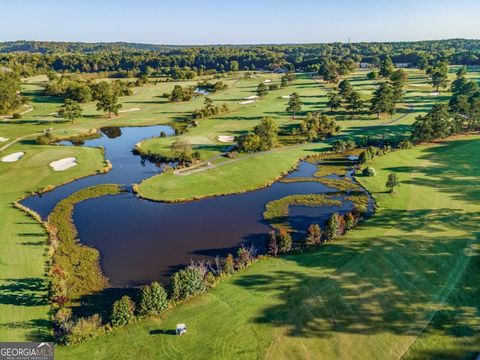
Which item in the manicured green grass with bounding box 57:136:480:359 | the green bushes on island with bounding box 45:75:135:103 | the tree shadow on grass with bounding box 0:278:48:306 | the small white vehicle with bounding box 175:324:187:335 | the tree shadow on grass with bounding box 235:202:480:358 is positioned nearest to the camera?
the manicured green grass with bounding box 57:136:480:359

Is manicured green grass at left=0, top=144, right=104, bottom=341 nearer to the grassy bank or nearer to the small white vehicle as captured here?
the grassy bank

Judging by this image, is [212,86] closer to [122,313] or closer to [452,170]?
[452,170]

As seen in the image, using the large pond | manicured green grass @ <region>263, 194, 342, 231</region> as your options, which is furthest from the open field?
manicured green grass @ <region>263, 194, 342, 231</region>

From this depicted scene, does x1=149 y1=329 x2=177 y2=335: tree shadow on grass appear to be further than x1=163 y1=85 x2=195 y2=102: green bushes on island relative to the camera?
No

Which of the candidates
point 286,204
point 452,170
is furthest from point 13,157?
point 452,170

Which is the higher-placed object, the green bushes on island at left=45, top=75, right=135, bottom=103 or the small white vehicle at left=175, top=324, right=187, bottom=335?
the green bushes on island at left=45, top=75, right=135, bottom=103

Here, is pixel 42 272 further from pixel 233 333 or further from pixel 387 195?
pixel 387 195

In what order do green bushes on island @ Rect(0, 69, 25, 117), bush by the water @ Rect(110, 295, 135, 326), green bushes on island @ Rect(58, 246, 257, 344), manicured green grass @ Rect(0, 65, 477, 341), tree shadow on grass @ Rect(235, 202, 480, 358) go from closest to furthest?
1. green bushes on island @ Rect(58, 246, 257, 344)
2. tree shadow on grass @ Rect(235, 202, 480, 358)
3. bush by the water @ Rect(110, 295, 135, 326)
4. manicured green grass @ Rect(0, 65, 477, 341)
5. green bushes on island @ Rect(0, 69, 25, 117)
